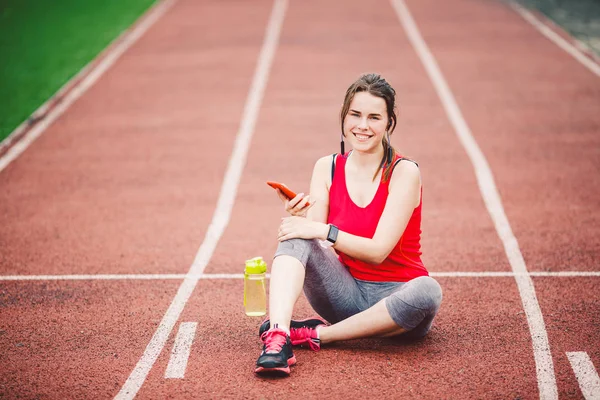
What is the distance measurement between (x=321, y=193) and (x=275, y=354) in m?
1.11

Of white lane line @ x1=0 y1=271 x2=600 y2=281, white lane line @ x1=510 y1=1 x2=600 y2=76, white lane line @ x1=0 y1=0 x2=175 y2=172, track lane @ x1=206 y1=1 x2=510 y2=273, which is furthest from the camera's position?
white lane line @ x1=510 y1=1 x2=600 y2=76

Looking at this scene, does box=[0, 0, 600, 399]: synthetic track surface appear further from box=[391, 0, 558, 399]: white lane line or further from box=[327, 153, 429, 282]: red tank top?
box=[327, 153, 429, 282]: red tank top

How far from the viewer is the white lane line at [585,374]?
420cm

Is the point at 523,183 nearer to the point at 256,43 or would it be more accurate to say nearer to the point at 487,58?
the point at 487,58

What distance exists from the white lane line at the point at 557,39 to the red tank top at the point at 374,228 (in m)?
10.2

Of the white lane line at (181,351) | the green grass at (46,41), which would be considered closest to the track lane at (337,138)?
the white lane line at (181,351)

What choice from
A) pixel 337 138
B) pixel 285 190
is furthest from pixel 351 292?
pixel 337 138

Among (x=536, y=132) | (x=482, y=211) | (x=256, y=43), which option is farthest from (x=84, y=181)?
(x=256, y=43)

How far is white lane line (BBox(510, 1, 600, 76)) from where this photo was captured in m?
14.3

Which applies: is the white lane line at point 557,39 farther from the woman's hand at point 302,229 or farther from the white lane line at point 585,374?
the woman's hand at point 302,229

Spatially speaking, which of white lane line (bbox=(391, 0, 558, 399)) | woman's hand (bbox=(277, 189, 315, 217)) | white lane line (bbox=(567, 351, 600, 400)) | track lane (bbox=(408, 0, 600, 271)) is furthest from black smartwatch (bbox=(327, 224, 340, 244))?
track lane (bbox=(408, 0, 600, 271))

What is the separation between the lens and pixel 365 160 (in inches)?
189

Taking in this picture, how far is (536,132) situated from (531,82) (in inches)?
114

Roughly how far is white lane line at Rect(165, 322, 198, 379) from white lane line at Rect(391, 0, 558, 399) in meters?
2.11
